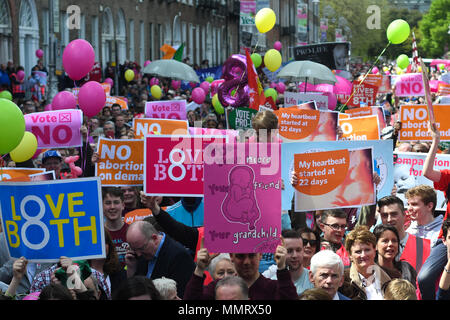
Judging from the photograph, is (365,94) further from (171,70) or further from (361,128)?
(361,128)

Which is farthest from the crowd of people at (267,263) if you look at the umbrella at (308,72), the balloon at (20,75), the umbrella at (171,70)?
the balloon at (20,75)

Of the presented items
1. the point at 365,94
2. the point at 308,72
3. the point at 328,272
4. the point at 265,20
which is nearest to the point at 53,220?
the point at 328,272

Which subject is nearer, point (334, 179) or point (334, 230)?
point (334, 230)

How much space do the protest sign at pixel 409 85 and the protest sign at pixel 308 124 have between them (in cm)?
901

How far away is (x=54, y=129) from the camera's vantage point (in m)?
9.53

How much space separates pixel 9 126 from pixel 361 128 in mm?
5187

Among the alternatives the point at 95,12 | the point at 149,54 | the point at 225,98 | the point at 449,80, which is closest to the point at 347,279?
the point at 225,98

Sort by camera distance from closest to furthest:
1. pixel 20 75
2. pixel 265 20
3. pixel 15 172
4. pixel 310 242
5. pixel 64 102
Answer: pixel 310 242
pixel 15 172
pixel 64 102
pixel 265 20
pixel 20 75

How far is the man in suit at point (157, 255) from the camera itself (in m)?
6.07

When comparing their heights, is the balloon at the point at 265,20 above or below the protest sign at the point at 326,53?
above

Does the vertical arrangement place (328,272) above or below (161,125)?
below

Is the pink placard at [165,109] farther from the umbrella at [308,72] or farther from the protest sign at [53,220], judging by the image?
the protest sign at [53,220]

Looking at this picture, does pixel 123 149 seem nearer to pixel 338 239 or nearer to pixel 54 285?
pixel 338 239

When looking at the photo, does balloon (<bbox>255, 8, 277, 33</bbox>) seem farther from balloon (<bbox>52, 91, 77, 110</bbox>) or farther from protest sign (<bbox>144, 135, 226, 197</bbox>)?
protest sign (<bbox>144, 135, 226, 197</bbox>)
